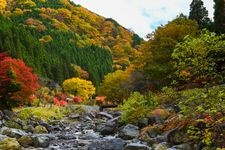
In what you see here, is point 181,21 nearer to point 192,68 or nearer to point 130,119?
point 130,119

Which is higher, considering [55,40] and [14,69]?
[55,40]

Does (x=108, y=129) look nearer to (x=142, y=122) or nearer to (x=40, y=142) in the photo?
Answer: (x=142, y=122)

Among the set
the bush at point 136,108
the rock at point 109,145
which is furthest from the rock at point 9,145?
the bush at point 136,108

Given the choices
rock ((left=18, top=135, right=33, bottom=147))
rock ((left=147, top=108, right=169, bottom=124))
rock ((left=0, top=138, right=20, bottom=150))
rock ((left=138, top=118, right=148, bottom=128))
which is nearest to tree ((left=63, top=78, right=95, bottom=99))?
rock ((left=138, top=118, right=148, bottom=128))

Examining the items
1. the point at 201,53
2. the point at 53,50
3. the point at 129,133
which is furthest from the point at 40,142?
the point at 53,50

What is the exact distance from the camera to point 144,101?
124 feet

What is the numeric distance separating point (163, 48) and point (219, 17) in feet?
23.7

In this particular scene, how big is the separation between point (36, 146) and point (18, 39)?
70883 millimetres

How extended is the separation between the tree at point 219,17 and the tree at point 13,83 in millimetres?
21323

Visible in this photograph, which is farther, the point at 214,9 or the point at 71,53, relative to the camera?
the point at 71,53

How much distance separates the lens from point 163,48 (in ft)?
165

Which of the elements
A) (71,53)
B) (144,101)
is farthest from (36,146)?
(71,53)

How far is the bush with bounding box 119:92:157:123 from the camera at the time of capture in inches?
1383

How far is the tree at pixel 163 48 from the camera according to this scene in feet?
163
